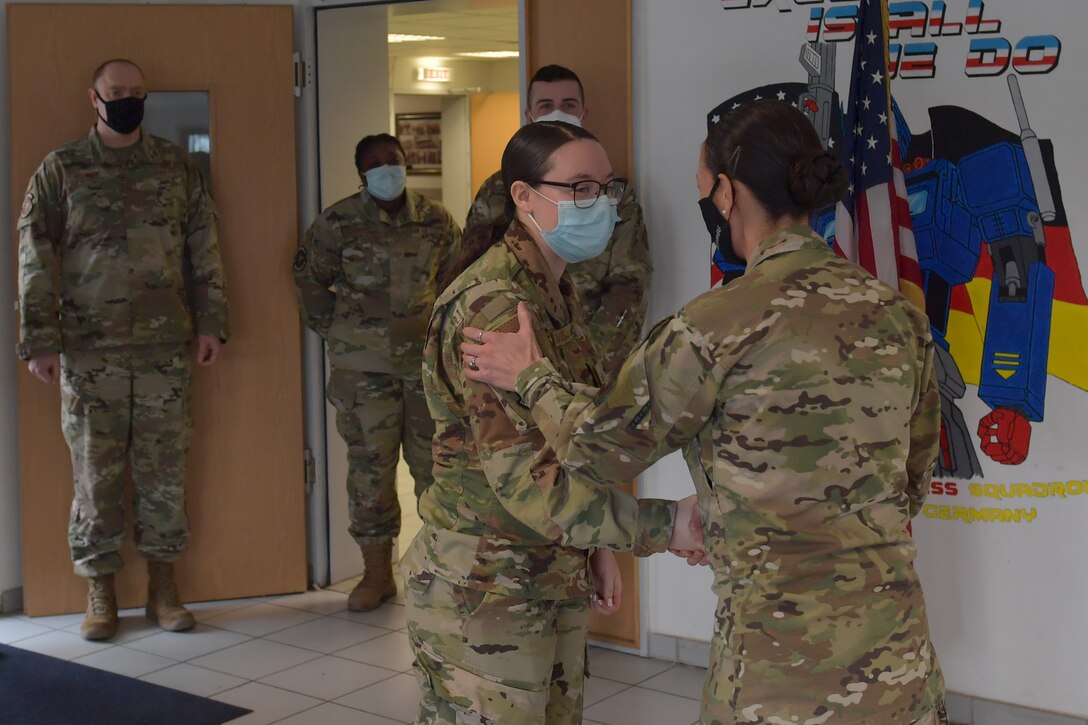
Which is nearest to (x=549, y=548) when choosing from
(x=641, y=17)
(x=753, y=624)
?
(x=753, y=624)

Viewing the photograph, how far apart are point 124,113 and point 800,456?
3.63 m

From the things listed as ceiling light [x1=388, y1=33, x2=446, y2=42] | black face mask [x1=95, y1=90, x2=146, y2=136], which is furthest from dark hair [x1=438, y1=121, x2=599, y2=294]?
ceiling light [x1=388, y1=33, x2=446, y2=42]

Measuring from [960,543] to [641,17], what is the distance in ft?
6.81

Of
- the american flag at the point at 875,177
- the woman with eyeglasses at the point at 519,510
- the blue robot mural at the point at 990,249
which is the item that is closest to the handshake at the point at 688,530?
the woman with eyeglasses at the point at 519,510

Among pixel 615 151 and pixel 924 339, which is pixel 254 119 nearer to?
pixel 615 151

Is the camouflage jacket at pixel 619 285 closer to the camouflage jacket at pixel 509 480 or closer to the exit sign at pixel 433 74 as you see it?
the camouflage jacket at pixel 509 480

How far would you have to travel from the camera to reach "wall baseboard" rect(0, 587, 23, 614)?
5.00 metres

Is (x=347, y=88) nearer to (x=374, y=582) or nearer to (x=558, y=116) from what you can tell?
(x=558, y=116)

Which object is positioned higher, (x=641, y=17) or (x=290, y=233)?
(x=641, y=17)

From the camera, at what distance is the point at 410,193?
5.08 metres

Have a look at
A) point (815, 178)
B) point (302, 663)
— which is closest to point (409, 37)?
point (302, 663)

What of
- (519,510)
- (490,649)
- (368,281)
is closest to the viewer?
(519,510)

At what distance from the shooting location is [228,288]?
5.05m

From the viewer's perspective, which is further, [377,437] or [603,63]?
[377,437]
